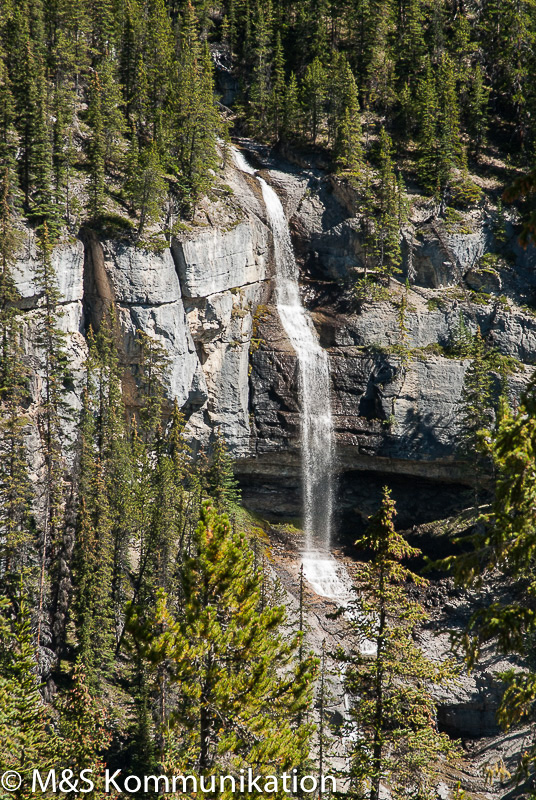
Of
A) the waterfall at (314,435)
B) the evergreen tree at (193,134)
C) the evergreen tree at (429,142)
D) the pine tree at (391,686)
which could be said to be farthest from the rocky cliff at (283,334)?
the pine tree at (391,686)

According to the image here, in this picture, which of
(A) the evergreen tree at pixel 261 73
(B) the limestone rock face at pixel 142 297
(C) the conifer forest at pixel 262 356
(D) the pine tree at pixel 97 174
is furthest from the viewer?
(A) the evergreen tree at pixel 261 73

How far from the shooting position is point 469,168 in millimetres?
62969

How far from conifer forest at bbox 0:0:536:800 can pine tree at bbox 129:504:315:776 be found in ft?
0.76

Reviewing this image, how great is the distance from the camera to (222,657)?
16594mm

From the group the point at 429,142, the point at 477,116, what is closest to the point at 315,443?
the point at 429,142

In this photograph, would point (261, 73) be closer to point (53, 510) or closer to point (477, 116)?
point (477, 116)

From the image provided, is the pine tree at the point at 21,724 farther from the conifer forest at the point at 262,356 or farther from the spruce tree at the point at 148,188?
the spruce tree at the point at 148,188

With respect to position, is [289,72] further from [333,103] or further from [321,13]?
[333,103]

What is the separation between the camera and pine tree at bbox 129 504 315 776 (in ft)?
51.8

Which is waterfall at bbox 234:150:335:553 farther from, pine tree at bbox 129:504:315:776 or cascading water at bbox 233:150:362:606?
pine tree at bbox 129:504:315:776

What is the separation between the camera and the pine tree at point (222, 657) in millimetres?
15781

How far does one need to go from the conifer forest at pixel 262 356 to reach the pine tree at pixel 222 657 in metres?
0.23

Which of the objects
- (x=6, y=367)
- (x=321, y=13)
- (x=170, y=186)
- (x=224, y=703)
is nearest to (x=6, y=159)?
(x=170, y=186)

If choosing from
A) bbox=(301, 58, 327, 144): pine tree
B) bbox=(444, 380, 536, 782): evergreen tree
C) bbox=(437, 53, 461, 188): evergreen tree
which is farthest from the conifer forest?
bbox=(444, 380, 536, 782): evergreen tree
